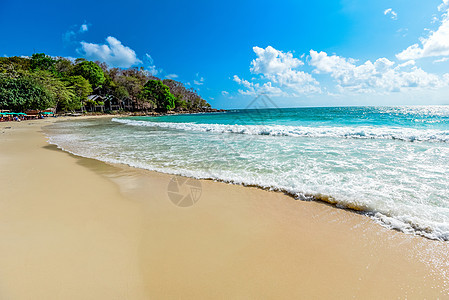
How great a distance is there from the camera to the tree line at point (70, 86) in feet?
108

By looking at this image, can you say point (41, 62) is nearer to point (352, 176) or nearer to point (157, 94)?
point (157, 94)

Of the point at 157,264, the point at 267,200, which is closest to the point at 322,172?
the point at 267,200

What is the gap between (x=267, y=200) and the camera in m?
3.65

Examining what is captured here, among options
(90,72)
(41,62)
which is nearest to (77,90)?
(90,72)

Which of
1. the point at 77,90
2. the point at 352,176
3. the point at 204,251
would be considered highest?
the point at 77,90

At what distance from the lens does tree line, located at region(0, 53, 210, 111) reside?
3300 cm

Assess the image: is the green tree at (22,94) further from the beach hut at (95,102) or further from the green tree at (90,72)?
the green tree at (90,72)

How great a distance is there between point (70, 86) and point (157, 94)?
80.3ft

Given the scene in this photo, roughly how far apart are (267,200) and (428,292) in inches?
86.5

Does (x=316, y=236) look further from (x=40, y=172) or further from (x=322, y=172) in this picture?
(x=40, y=172)

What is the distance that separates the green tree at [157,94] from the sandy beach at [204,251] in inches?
2709

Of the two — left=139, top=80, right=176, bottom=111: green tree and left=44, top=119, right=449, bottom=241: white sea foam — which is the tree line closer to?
left=139, top=80, right=176, bottom=111: green tree

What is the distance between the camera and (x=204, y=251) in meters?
2.30

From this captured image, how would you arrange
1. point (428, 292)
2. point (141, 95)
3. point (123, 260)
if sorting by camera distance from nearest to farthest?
point (428, 292) < point (123, 260) < point (141, 95)
